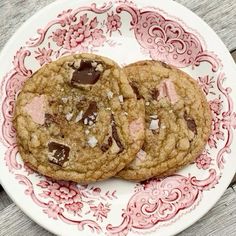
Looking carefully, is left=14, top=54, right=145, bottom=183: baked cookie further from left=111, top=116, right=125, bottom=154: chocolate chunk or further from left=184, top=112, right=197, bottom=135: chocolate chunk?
left=184, top=112, right=197, bottom=135: chocolate chunk

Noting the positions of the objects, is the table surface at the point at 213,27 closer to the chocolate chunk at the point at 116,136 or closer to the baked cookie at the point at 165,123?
the baked cookie at the point at 165,123

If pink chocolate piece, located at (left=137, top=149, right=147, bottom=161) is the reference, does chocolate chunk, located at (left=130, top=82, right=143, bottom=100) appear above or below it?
above

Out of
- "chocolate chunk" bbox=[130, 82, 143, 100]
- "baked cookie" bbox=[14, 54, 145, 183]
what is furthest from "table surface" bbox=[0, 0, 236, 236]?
"chocolate chunk" bbox=[130, 82, 143, 100]

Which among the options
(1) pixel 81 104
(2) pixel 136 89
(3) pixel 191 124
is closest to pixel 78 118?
(1) pixel 81 104

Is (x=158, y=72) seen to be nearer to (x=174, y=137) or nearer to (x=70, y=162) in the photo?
(x=174, y=137)

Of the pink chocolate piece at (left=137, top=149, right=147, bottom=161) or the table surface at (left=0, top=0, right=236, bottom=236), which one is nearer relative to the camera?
the pink chocolate piece at (left=137, top=149, right=147, bottom=161)

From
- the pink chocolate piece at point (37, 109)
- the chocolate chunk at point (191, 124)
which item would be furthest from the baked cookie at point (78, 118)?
the chocolate chunk at point (191, 124)

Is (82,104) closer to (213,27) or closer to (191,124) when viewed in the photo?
(191,124)

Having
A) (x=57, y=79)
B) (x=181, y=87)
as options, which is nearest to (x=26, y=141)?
(x=57, y=79)
